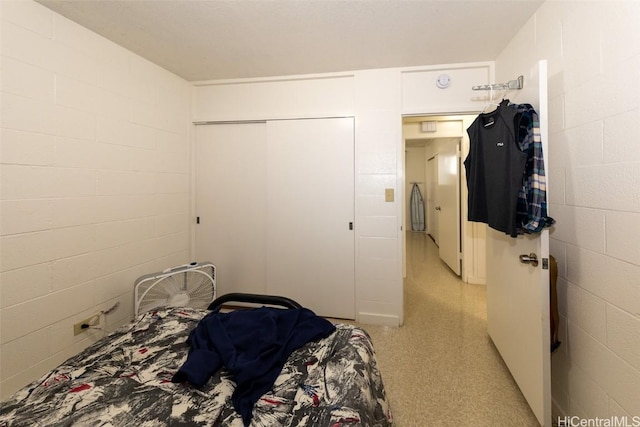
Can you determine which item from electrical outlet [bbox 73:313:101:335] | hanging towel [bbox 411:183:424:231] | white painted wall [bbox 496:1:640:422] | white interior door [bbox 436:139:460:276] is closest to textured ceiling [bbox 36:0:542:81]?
white painted wall [bbox 496:1:640:422]

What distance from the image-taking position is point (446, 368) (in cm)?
191

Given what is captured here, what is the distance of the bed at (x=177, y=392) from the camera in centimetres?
83

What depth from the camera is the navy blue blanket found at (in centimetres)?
96

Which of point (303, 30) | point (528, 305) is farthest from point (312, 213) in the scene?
point (528, 305)

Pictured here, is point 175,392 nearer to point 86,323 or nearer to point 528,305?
point 86,323

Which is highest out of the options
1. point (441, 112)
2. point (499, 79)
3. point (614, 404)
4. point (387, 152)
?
point (499, 79)

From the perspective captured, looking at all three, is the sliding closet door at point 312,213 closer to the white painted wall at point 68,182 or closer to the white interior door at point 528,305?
the white painted wall at point 68,182

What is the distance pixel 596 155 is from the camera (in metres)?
1.21

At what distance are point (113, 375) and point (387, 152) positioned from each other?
236cm

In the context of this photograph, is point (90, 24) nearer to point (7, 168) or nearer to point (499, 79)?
point (7, 168)

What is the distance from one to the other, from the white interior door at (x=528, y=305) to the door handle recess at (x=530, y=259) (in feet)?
0.08

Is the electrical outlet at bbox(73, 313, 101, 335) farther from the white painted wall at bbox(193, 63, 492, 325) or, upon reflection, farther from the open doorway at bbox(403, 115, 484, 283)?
the open doorway at bbox(403, 115, 484, 283)

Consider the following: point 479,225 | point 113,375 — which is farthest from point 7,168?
point 479,225

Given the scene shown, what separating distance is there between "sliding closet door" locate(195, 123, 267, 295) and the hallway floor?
1.42 metres
